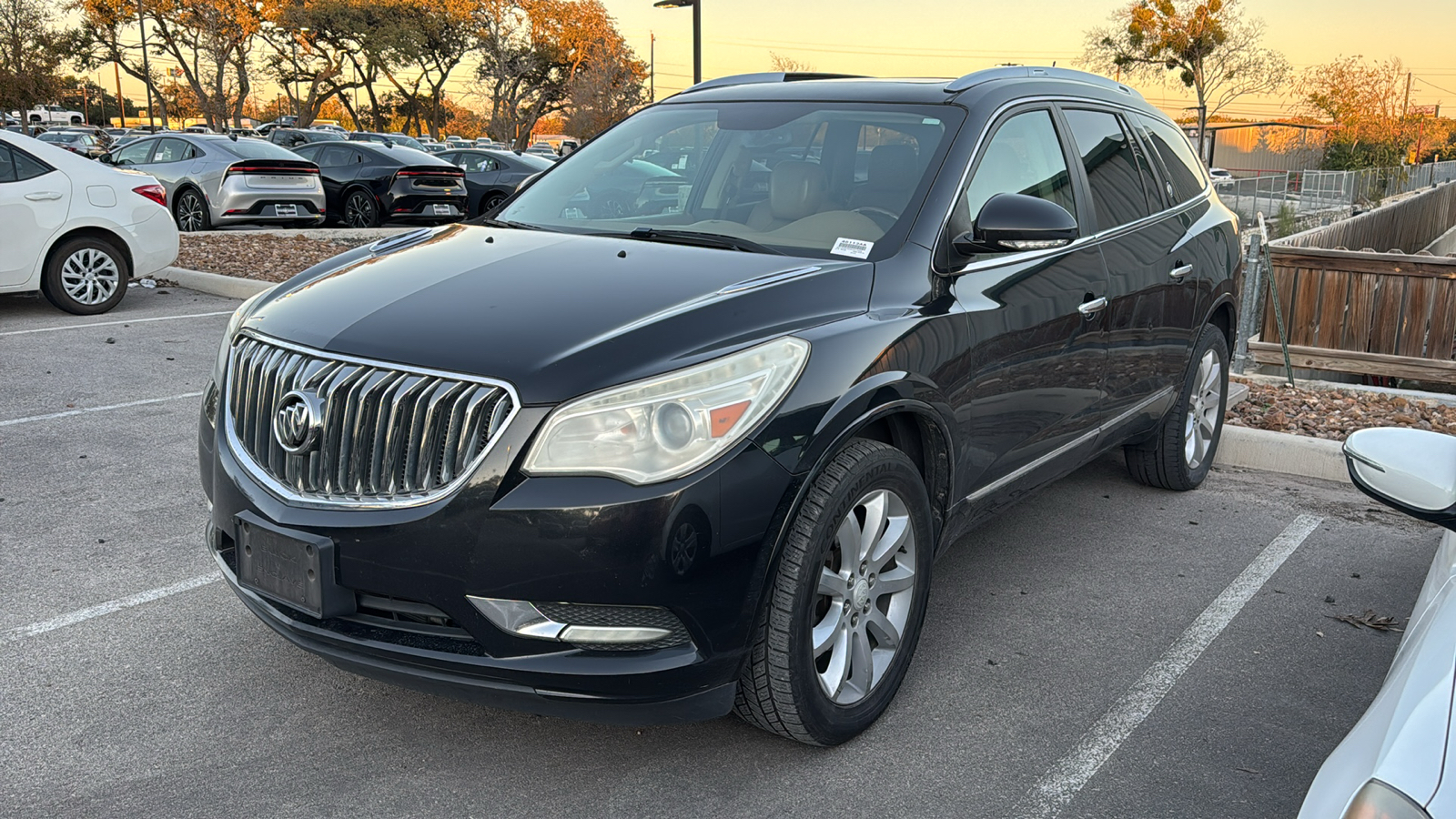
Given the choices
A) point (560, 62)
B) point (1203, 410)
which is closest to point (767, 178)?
point (1203, 410)

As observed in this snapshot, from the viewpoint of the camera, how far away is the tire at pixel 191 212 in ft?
51.6

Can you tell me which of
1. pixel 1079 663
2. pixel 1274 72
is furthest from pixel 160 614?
pixel 1274 72

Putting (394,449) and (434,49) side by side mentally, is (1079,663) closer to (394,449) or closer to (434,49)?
(394,449)

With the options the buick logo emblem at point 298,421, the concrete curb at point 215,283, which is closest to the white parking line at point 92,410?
the concrete curb at point 215,283

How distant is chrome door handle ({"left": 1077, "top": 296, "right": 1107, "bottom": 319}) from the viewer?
13.3ft

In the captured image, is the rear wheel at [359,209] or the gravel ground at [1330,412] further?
the rear wheel at [359,209]

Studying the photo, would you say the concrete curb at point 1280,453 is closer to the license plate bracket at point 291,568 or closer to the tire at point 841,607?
the tire at point 841,607

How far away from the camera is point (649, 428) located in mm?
2600

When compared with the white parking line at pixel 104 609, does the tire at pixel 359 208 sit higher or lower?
higher

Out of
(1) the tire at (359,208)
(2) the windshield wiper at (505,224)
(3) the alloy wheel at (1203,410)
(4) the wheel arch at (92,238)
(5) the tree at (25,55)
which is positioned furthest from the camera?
(5) the tree at (25,55)

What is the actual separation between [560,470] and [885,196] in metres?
1.56

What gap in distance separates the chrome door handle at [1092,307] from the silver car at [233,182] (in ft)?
45.2

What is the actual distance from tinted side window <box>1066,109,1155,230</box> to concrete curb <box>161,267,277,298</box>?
7926mm

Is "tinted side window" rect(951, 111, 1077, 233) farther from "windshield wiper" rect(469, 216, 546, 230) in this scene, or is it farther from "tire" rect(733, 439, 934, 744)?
"windshield wiper" rect(469, 216, 546, 230)
